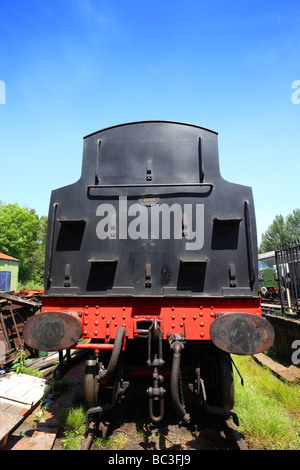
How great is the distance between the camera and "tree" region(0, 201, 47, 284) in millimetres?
32500

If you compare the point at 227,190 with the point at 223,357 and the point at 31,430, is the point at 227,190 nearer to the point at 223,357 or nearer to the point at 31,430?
the point at 223,357

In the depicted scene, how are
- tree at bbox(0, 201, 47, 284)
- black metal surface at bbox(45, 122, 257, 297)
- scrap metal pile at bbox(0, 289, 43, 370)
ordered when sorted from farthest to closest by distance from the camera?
tree at bbox(0, 201, 47, 284) < scrap metal pile at bbox(0, 289, 43, 370) < black metal surface at bbox(45, 122, 257, 297)

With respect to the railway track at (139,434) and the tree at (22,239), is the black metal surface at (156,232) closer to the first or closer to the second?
the railway track at (139,434)

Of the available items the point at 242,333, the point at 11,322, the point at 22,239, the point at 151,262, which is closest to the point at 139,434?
the point at 242,333

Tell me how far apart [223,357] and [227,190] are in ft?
6.88

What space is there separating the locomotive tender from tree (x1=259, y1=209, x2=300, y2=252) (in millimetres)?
49940

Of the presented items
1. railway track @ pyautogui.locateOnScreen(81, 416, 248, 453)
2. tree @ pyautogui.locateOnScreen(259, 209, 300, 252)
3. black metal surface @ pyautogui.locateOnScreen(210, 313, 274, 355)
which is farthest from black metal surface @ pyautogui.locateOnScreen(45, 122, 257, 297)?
tree @ pyautogui.locateOnScreen(259, 209, 300, 252)

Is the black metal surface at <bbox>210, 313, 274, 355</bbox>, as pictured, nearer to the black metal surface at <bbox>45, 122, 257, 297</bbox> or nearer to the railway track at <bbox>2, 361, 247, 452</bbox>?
the black metal surface at <bbox>45, 122, 257, 297</bbox>

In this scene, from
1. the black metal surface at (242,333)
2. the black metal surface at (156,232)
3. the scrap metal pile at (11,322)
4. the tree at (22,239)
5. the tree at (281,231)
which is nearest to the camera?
the black metal surface at (242,333)

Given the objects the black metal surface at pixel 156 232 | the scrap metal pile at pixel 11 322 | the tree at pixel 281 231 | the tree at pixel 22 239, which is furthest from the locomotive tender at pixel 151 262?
the tree at pixel 281 231

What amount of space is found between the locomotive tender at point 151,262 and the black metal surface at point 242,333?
0.23m

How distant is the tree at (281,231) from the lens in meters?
48.9

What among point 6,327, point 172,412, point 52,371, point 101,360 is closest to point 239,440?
point 172,412

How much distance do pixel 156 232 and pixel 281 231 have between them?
5375 centimetres
